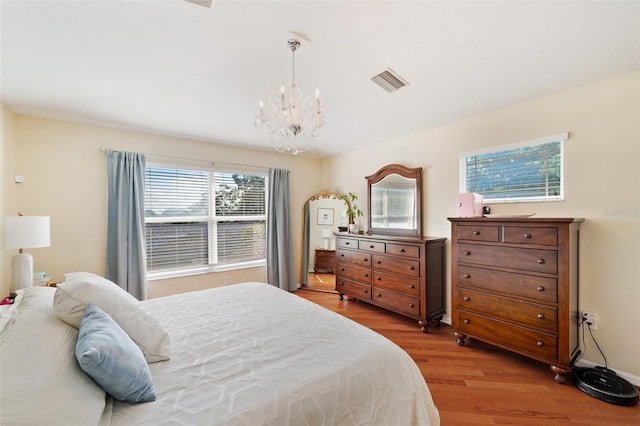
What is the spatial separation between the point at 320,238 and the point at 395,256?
174cm

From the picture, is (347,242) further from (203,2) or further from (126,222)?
(203,2)

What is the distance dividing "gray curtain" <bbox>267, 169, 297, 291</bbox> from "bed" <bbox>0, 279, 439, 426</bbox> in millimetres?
2638

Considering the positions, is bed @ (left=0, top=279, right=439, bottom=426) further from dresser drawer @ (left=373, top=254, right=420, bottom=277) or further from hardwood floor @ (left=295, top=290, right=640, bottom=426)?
dresser drawer @ (left=373, top=254, right=420, bottom=277)

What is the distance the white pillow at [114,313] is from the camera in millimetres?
1209

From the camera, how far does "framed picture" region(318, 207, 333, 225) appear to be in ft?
15.5

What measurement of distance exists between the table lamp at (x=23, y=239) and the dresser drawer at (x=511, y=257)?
3.84 meters

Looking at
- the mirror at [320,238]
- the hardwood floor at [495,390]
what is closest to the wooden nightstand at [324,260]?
the mirror at [320,238]

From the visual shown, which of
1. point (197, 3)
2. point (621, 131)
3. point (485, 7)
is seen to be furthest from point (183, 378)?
point (621, 131)

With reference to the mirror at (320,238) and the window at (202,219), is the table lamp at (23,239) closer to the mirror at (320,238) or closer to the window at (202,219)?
the window at (202,219)

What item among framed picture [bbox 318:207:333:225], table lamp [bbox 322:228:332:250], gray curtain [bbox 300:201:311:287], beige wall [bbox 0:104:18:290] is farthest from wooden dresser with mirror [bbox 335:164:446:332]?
beige wall [bbox 0:104:18:290]

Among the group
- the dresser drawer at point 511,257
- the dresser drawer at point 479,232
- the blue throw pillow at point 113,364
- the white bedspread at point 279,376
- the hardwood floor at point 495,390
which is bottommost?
the hardwood floor at point 495,390

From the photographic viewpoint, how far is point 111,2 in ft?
4.62

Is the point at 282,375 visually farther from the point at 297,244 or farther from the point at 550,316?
the point at 297,244

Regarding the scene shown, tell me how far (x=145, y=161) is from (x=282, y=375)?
336 cm
